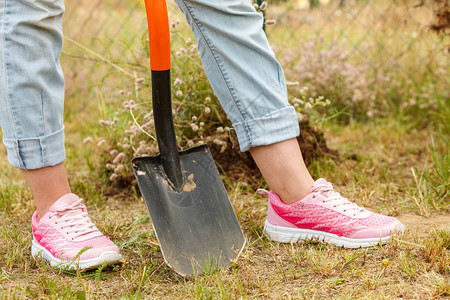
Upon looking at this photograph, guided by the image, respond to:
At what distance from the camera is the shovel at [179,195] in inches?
51.6

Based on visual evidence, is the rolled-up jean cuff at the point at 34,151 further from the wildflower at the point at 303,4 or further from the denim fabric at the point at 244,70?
the wildflower at the point at 303,4

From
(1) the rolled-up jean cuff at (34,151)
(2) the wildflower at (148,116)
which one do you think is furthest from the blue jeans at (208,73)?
(2) the wildflower at (148,116)

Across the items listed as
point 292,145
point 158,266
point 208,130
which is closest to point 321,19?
point 208,130

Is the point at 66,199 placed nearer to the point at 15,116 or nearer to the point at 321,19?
the point at 15,116

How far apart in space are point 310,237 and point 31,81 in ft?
2.99

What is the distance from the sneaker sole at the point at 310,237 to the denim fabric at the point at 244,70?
30 centimetres

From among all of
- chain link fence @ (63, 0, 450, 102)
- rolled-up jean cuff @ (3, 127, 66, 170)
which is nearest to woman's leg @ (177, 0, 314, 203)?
rolled-up jean cuff @ (3, 127, 66, 170)

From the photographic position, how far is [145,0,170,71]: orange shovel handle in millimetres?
1291

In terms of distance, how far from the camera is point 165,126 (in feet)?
4.70

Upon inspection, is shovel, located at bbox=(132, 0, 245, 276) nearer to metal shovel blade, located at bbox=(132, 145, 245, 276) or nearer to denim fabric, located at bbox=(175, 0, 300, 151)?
metal shovel blade, located at bbox=(132, 145, 245, 276)

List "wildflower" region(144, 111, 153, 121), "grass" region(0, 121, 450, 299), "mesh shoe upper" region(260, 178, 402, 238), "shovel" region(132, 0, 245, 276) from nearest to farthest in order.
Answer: "grass" region(0, 121, 450, 299)
"shovel" region(132, 0, 245, 276)
"mesh shoe upper" region(260, 178, 402, 238)
"wildflower" region(144, 111, 153, 121)

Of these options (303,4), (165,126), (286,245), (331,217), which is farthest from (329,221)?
(303,4)

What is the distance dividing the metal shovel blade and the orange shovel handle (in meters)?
0.30

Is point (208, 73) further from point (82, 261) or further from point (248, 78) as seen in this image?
point (82, 261)
